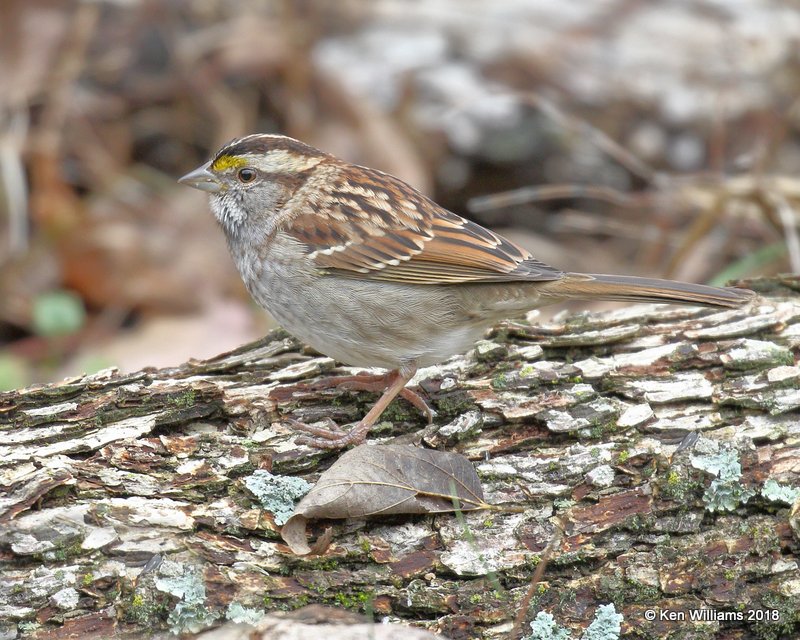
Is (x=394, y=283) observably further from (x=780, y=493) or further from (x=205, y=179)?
(x=780, y=493)

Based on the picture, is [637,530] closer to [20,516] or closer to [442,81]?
[20,516]

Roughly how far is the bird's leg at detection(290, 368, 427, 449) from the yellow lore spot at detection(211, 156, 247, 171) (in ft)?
3.68

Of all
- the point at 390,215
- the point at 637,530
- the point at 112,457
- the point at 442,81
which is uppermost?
the point at 442,81

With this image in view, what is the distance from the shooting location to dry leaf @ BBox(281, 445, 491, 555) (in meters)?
2.88

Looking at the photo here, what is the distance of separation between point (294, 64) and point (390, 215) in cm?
379

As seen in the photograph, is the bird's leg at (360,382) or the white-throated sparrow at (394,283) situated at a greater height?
the white-throated sparrow at (394,283)

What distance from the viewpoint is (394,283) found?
145 inches

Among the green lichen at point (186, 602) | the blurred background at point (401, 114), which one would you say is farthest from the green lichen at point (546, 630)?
the blurred background at point (401, 114)

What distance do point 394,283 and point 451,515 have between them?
1.00 metres

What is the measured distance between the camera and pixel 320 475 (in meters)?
3.15

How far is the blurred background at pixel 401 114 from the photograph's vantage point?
6422 mm

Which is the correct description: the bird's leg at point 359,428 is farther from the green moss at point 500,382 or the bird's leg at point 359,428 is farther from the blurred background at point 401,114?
the blurred background at point 401,114

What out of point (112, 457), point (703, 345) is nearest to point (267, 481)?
point (112, 457)

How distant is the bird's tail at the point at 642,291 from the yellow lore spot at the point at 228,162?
1.35 meters
